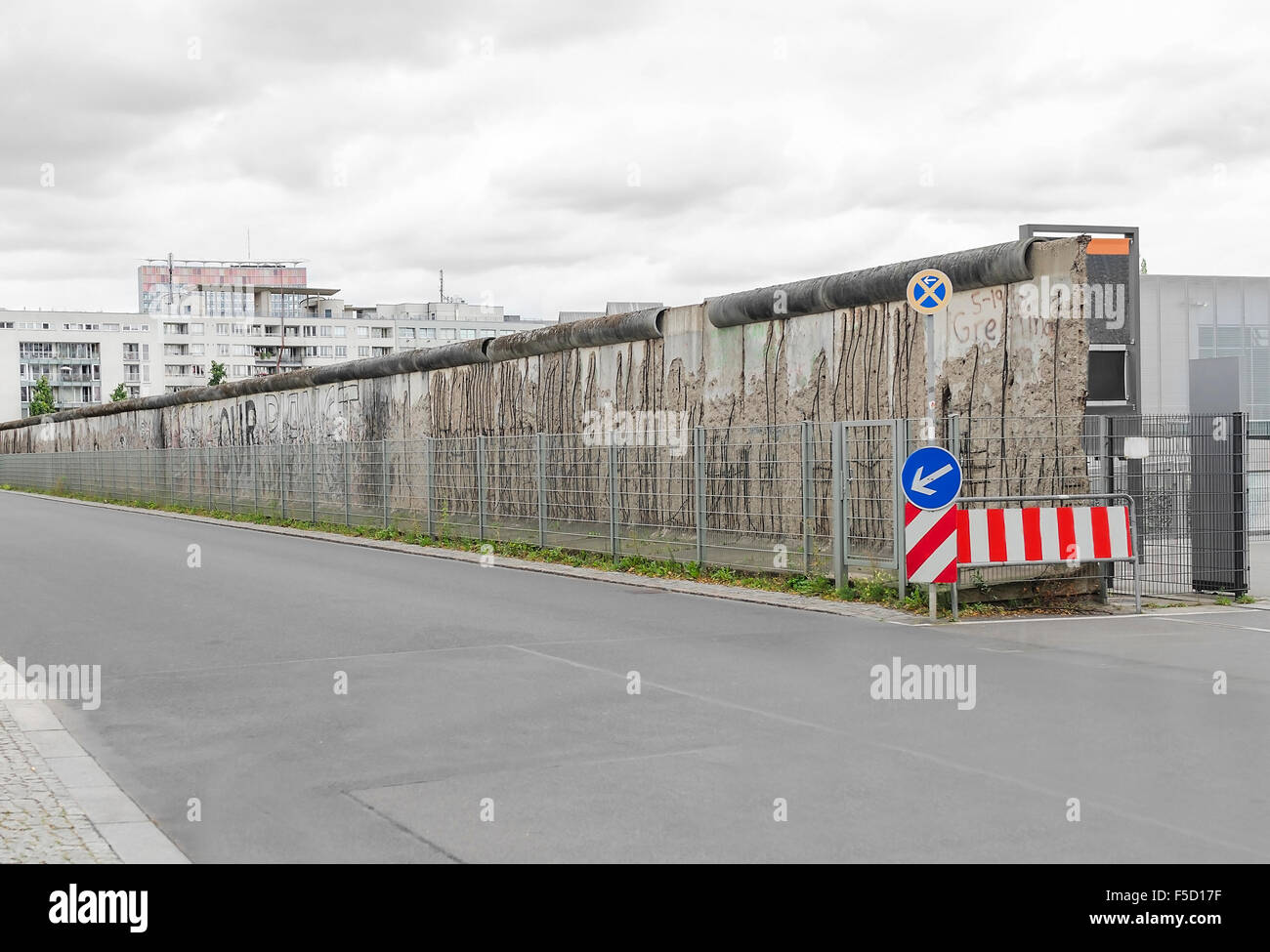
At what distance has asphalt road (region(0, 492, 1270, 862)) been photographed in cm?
532

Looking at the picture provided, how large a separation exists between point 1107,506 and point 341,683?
745 cm

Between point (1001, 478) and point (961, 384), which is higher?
point (961, 384)

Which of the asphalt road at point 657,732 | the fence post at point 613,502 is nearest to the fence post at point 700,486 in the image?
the fence post at point 613,502

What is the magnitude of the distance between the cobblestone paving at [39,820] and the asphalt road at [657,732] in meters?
0.32

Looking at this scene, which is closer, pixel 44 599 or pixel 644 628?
pixel 644 628

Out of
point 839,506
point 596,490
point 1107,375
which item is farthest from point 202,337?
point 839,506

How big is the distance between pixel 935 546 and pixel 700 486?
4817mm

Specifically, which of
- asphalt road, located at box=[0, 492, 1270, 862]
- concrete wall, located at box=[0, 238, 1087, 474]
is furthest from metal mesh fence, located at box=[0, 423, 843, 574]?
asphalt road, located at box=[0, 492, 1270, 862]

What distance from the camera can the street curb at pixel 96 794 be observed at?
5191 mm

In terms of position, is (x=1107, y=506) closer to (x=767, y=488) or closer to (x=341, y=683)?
(x=767, y=488)

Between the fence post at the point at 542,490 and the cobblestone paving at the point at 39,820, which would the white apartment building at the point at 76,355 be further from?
the cobblestone paving at the point at 39,820

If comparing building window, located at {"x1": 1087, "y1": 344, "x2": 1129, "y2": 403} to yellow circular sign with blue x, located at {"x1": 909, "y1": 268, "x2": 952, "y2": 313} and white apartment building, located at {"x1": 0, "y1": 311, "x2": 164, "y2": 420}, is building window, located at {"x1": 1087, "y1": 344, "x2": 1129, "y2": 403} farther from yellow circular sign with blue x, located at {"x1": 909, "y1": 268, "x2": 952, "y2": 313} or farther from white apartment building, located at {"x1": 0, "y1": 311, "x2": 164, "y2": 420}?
white apartment building, located at {"x1": 0, "y1": 311, "x2": 164, "y2": 420}

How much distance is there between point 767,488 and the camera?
1570cm

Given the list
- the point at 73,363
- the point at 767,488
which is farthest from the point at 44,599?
the point at 73,363
